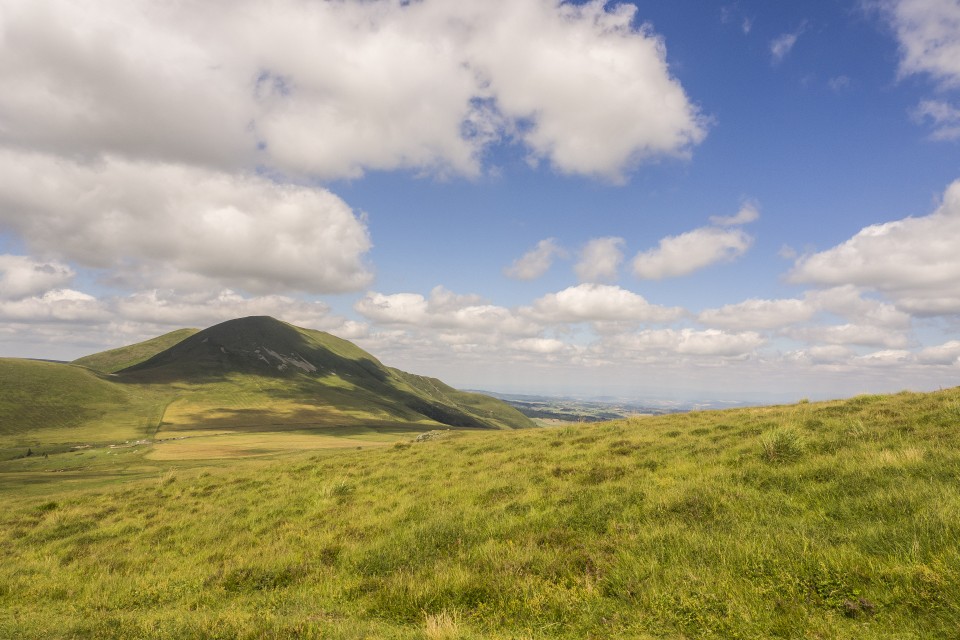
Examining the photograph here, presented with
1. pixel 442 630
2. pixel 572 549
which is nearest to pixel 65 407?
pixel 572 549

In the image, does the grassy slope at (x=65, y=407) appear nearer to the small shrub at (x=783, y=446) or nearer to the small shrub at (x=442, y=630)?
the small shrub at (x=442, y=630)

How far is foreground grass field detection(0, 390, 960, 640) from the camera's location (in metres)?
7.00

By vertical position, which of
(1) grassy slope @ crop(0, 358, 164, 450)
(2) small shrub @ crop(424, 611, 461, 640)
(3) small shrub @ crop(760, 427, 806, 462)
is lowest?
(1) grassy slope @ crop(0, 358, 164, 450)

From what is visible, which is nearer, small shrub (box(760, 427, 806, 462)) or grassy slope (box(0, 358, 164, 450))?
small shrub (box(760, 427, 806, 462))

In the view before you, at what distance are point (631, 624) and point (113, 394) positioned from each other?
223841 mm

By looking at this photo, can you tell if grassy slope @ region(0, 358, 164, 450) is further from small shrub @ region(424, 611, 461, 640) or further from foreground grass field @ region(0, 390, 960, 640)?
small shrub @ region(424, 611, 461, 640)

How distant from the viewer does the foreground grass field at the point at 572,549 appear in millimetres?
7000

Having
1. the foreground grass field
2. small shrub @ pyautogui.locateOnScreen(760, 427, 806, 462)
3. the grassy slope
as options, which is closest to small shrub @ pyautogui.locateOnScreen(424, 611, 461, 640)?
the foreground grass field

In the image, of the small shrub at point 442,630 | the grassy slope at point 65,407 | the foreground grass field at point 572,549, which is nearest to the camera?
the small shrub at point 442,630

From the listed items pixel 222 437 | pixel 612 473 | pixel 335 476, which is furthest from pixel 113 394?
pixel 612 473

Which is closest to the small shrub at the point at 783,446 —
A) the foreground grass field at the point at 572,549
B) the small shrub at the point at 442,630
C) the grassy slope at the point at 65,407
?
the foreground grass field at the point at 572,549

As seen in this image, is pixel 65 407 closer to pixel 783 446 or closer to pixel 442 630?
pixel 442 630

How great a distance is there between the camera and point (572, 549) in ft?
33.6

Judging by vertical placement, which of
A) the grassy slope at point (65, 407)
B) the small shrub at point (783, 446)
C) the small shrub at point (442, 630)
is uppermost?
the small shrub at point (783, 446)
